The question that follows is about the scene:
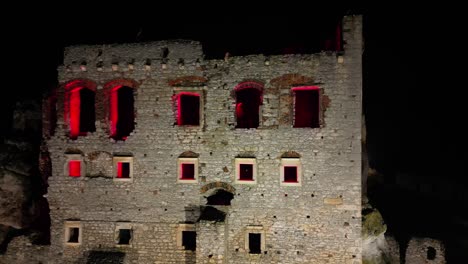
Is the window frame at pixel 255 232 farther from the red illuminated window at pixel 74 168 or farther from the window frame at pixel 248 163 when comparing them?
the red illuminated window at pixel 74 168

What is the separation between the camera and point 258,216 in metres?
15.8

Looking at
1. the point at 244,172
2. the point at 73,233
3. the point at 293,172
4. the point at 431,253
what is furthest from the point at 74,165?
the point at 431,253

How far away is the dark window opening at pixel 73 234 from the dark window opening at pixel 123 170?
11.8 feet

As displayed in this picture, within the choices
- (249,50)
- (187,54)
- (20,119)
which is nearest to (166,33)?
(249,50)

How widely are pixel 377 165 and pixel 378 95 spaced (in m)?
6.77

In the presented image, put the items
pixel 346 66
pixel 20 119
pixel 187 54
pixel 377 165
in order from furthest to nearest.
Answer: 1. pixel 377 165
2. pixel 20 119
3. pixel 187 54
4. pixel 346 66

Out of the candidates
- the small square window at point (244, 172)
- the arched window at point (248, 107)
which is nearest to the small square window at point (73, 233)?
the small square window at point (244, 172)

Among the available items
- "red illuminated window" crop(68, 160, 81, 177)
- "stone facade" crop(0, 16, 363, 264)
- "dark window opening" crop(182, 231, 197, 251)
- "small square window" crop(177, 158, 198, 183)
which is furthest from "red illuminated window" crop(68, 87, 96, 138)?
A: "dark window opening" crop(182, 231, 197, 251)

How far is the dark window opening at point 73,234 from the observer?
17233 millimetres

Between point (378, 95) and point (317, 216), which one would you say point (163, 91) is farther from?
point (378, 95)

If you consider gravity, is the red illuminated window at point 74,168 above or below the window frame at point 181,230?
above

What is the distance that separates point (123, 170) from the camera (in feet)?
55.8

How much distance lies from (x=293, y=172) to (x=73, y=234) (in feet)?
37.5

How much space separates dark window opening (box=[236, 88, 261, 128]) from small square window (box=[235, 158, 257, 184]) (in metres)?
2.71
